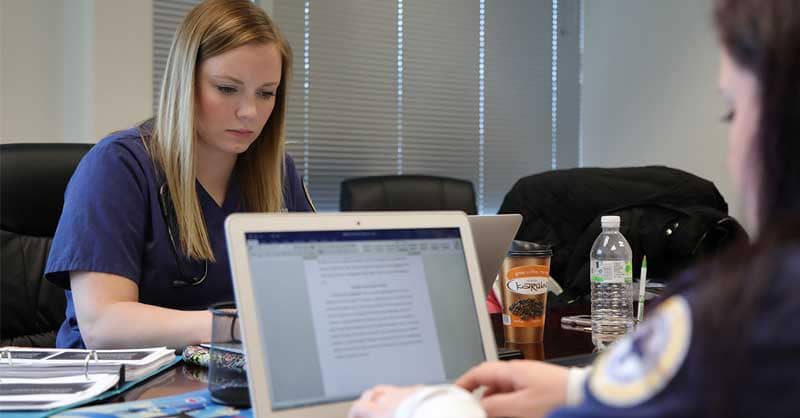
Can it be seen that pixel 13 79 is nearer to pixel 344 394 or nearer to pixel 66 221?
pixel 66 221

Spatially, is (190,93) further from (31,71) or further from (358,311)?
(31,71)

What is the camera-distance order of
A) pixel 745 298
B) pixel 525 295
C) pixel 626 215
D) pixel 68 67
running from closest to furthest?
pixel 745 298 < pixel 525 295 < pixel 626 215 < pixel 68 67

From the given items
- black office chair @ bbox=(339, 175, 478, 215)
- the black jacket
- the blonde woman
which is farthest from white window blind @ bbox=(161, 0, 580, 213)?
the blonde woman

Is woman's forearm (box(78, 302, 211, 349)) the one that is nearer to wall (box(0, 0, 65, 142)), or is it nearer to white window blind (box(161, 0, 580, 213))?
wall (box(0, 0, 65, 142))

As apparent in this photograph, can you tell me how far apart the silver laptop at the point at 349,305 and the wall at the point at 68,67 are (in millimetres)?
2184

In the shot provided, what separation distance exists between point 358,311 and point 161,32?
2.46 meters

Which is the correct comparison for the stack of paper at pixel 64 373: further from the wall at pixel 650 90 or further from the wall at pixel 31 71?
the wall at pixel 650 90

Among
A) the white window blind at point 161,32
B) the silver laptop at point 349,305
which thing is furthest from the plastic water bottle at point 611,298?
the white window blind at point 161,32

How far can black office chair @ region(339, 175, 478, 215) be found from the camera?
A: 290 cm

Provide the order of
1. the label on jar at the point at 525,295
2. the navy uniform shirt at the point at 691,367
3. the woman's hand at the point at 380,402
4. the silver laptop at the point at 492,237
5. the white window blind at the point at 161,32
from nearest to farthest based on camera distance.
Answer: the navy uniform shirt at the point at 691,367 < the woman's hand at the point at 380,402 < the silver laptop at the point at 492,237 < the label on jar at the point at 525,295 < the white window blind at the point at 161,32

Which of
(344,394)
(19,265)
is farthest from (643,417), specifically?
(19,265)

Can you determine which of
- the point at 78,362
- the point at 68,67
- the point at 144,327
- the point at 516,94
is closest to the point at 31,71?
the point at 68,67

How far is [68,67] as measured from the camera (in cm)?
288

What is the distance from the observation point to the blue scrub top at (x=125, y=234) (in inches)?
60.2
